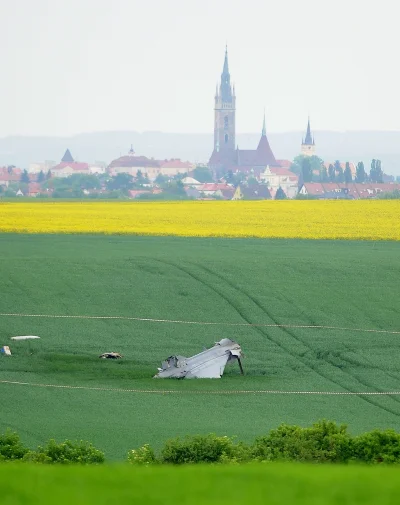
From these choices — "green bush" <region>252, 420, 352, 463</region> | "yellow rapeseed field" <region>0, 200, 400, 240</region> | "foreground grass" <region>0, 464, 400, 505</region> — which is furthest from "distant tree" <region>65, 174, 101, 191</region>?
"foreground grass" <region>0, 464, 400, 505</region>

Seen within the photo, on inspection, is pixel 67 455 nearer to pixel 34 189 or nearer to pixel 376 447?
pixel 376 447

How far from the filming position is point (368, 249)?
48281 mm

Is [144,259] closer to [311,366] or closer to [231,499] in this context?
[311,366]

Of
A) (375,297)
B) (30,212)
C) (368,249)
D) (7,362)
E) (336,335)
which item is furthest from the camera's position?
(30,212)

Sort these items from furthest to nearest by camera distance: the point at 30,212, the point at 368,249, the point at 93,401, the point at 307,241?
the point at 30,212 < the point at 307,241 < the point at 368,249 < the point at 93,401

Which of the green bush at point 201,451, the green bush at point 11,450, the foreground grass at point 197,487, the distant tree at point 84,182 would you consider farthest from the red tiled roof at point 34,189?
the foreground grass at point 197,487

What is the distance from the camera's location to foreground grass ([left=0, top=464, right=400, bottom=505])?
6758 millimetres

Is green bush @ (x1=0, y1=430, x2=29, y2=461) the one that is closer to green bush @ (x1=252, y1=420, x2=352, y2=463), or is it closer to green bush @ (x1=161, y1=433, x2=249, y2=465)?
green bush @ (x1=161, y1=433, x2=249, y2=465)

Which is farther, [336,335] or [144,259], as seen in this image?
[144,259]

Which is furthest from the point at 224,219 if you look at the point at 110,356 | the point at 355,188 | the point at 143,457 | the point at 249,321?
the point at 355,188

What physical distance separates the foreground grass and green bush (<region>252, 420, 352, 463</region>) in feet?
28.5

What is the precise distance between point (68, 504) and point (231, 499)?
87 centimetres

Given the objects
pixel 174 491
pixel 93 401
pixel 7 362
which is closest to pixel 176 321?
pixel 7 362

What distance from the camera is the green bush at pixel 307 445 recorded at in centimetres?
1647
